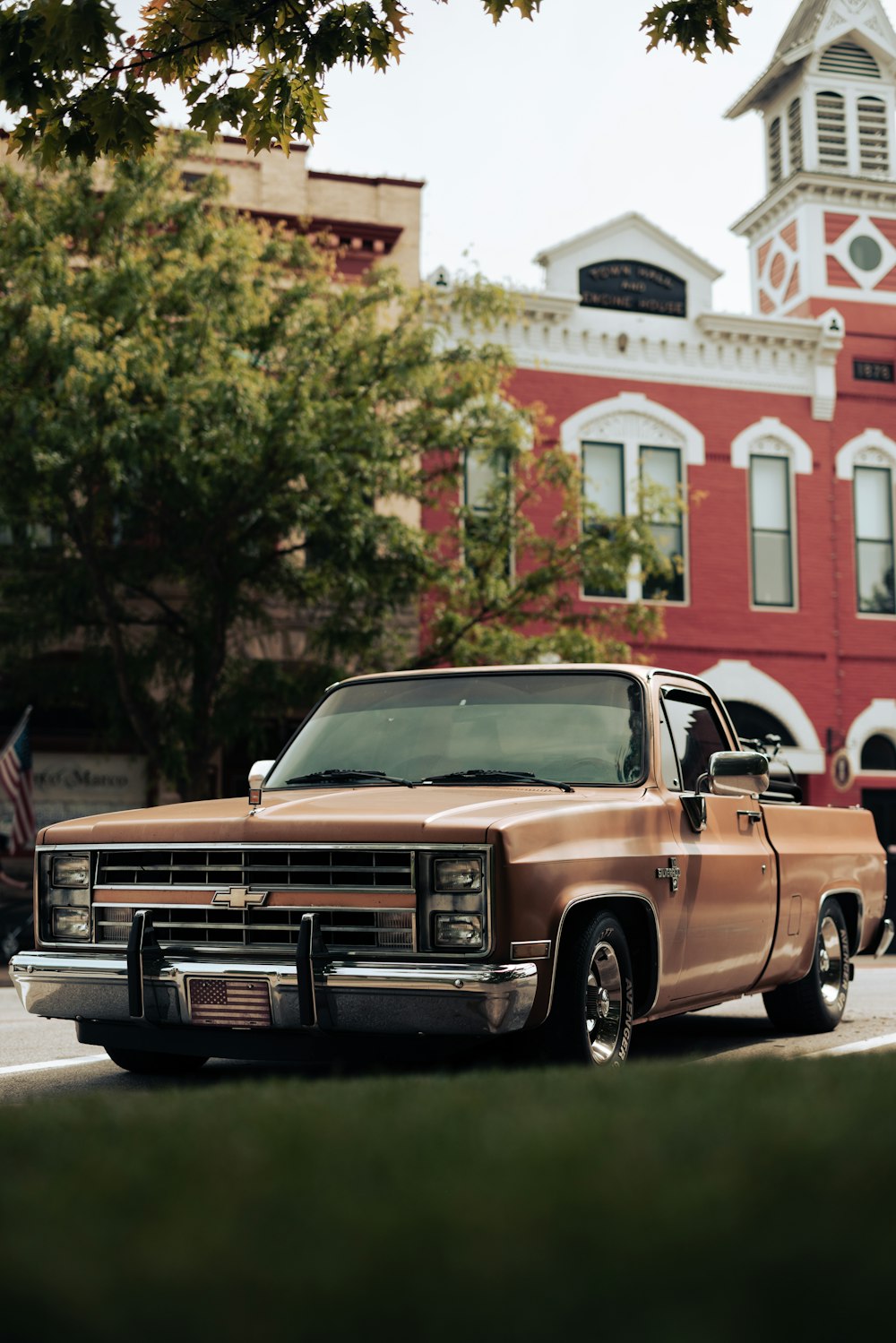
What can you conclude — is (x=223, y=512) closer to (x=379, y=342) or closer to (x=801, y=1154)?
(x=379, y=342)

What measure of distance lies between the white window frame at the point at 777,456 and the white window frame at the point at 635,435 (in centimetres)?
69

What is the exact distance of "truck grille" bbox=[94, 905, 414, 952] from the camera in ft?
18.9

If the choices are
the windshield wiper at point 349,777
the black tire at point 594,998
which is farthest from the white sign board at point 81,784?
the black tire at point 594,998

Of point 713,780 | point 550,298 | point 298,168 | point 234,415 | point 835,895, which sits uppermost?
point 298,168

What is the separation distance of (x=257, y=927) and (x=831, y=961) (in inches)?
174

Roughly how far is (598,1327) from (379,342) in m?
15.9

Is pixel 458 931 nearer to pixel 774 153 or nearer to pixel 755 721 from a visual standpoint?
pixel 755 721

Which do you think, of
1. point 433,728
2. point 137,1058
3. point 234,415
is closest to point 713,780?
point 433,728

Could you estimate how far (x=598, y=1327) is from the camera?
4.11ft

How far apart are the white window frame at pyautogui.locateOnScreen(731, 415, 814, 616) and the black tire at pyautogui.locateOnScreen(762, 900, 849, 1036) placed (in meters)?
14.7

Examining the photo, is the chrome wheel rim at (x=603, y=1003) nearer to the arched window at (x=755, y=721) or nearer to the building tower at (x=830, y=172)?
the arched window at (x=755, y=721)

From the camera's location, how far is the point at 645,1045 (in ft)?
27.6

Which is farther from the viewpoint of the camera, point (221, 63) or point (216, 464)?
point (216, 464)

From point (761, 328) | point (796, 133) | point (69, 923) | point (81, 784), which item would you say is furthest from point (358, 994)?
point (796, 133)
